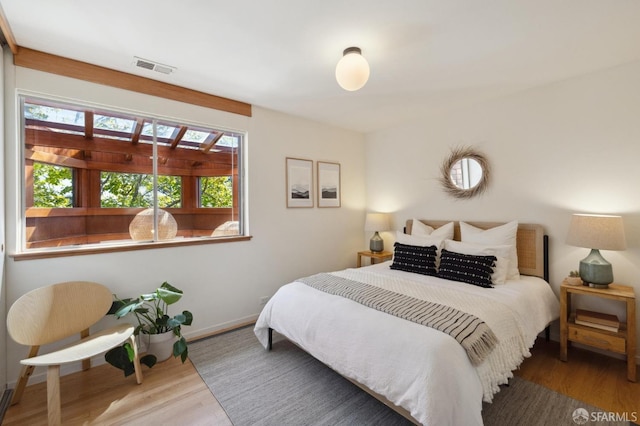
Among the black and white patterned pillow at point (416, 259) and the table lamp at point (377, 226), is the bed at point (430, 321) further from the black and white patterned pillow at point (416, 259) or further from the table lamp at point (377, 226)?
the table lamp at point (377, 226)

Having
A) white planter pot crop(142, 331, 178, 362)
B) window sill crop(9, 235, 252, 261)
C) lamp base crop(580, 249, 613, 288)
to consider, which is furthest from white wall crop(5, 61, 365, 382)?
lamp base crop(580, 249, 613, 288)

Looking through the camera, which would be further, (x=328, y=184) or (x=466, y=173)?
(x=328, y=184)

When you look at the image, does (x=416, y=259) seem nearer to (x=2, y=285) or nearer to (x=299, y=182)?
(x=299, y=182)

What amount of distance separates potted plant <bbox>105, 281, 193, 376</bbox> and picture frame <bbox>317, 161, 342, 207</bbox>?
2.16 meters

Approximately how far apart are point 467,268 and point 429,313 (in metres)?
1.03

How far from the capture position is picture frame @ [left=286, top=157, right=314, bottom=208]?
3.59 metres

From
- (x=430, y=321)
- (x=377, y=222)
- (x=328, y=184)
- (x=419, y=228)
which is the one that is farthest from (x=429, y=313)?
(x=328, y=184)

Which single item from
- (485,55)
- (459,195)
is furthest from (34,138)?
(459,195)

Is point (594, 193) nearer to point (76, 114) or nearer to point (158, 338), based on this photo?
point (158, 338)

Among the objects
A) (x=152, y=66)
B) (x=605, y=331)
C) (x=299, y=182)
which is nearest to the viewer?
(x=605, y=331)

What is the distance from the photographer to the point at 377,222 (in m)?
3.96

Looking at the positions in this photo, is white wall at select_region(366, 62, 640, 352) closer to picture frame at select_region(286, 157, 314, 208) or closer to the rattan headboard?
the rattan headboard

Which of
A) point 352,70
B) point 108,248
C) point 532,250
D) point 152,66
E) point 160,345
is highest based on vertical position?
point 152,66

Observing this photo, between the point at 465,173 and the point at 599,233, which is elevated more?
the point at 465,173
